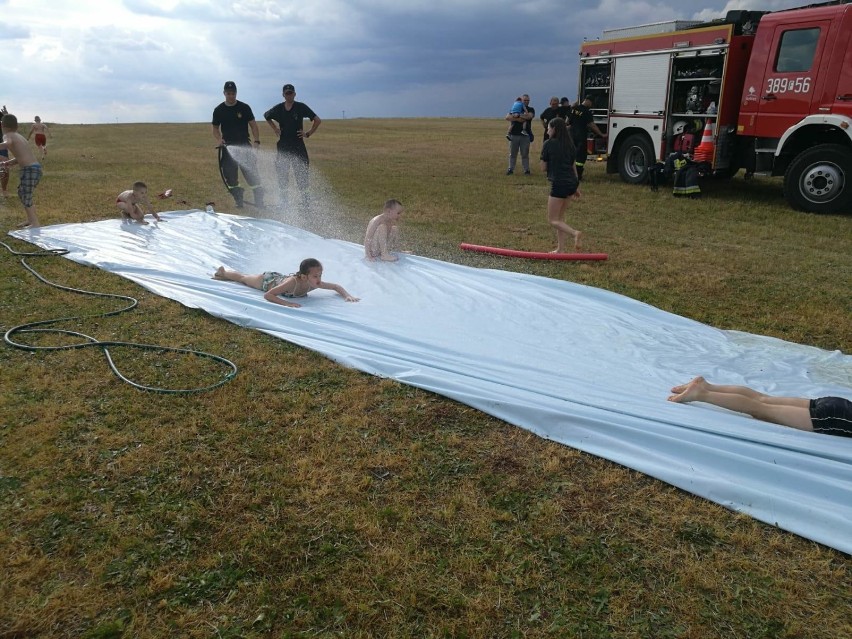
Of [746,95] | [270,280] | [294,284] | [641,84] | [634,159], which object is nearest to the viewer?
[294,284]

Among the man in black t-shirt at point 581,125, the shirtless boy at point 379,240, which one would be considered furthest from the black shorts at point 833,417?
the man in black t-shirt at point 581,125

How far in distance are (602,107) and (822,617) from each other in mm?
15069

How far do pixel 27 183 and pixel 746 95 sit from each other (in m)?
12.9

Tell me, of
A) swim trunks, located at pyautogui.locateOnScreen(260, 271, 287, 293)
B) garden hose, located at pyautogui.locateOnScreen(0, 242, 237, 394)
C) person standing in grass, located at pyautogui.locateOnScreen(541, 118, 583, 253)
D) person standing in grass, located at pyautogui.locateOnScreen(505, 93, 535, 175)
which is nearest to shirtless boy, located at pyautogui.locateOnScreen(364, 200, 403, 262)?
swim trunks, located at pyautogui.locateOnScreen(260, 271, 287, 293)

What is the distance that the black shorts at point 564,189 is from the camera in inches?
321

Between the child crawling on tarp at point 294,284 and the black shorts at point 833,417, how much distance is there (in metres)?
4.05

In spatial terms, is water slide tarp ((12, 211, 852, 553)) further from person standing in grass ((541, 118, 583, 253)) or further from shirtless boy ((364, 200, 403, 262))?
person standing in grass ((541, 118, 583, 253))

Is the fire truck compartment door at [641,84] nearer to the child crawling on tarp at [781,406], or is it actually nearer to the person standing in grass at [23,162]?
the child crawling on tarp at [781,406]

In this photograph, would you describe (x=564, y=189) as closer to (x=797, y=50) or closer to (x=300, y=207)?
(x=300, y=207)

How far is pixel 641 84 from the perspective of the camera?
13891 mm

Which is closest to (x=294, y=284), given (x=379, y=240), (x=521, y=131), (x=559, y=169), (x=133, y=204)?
(x=379, y=240)

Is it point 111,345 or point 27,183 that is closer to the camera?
point 111,345

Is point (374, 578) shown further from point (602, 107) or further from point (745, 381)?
point (602, 107)

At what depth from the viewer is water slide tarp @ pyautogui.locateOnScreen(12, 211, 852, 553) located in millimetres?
3195
